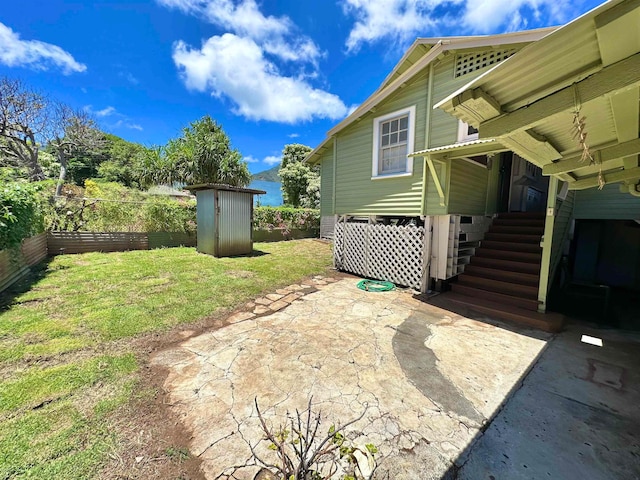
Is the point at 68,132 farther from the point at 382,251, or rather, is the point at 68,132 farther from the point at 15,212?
the point at 382,251

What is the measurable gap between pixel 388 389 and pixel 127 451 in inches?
87.3

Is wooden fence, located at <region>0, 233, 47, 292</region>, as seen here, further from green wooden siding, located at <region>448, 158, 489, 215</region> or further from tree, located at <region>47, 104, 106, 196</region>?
tree, located at <region>47, 104, 106, 196</region>

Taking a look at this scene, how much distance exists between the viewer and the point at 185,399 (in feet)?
7.60

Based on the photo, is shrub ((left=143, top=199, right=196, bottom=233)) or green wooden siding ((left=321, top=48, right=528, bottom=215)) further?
shrub ((left=143, top=199, right=196, bottom=233))

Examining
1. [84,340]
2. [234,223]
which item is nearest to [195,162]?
[234,223]

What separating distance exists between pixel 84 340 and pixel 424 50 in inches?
A: 394

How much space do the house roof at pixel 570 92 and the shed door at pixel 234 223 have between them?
26.7 feet

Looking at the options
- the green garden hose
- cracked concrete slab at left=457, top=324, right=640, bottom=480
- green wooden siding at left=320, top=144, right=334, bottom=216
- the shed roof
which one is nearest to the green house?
the green garden hose

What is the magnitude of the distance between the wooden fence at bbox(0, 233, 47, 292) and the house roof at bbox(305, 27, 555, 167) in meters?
7.85

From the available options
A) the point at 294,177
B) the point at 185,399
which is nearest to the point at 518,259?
the point at 185,399

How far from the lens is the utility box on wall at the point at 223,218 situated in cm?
854

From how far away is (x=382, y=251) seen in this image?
6715mm

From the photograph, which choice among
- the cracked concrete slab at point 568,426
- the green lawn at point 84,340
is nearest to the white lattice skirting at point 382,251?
the green lawn at point 84,340

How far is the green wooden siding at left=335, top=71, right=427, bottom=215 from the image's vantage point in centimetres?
581
